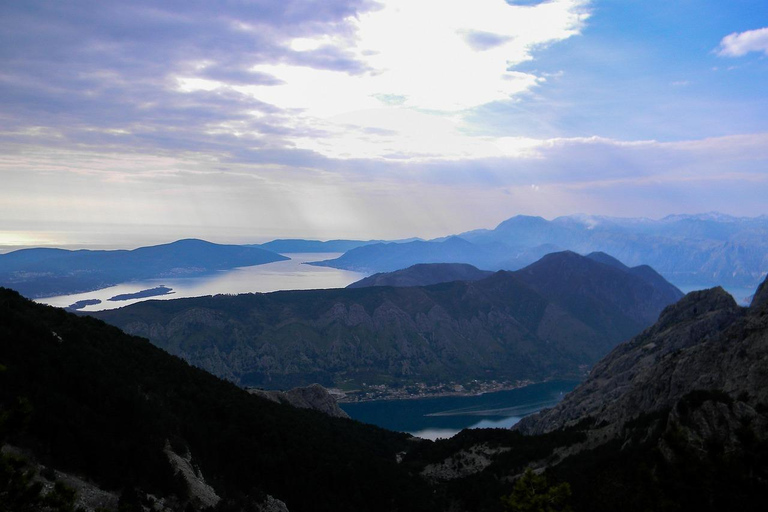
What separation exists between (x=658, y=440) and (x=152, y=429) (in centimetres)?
4056

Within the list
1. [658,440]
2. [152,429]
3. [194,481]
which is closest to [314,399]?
[152,429]

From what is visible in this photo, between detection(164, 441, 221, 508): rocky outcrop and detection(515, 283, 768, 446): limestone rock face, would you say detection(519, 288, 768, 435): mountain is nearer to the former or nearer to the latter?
detection(515, 283, 768, 446): limestone rock face

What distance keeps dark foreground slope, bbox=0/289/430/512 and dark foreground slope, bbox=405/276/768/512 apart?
50.4 ft

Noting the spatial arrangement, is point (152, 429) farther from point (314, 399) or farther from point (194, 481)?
point (314, 399)

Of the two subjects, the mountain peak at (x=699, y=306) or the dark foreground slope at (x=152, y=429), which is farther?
the mountain peak at (x=699, y=306)

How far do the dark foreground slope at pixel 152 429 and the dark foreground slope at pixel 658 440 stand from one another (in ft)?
50.4

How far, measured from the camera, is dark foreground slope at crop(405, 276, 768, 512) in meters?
33.2

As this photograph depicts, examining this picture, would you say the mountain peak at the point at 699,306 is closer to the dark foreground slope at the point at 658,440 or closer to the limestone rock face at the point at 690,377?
the limestone rock face at the point at 690,377

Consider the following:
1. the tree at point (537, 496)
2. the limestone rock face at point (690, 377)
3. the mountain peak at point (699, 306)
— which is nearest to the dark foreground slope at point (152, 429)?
the tree at point (537, 496)

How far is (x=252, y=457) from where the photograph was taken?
4981 centimetres

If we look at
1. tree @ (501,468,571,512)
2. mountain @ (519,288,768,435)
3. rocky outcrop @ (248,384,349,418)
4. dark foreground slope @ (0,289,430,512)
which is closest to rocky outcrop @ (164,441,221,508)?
dark foreground slope @ (0,289,430,512)

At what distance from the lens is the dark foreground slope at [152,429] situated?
31016 mm

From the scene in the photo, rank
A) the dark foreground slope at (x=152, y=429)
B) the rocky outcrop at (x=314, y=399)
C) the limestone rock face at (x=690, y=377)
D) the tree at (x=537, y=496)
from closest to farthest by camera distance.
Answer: the tree at (x=537, y=496), the dark foreground slope at (x=152, y=429), the limestone rock face at (x=690, y=377), the rocky outcrop at (x=314, y=399)

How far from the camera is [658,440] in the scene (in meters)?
44.9
